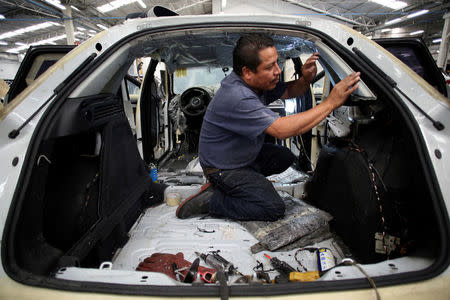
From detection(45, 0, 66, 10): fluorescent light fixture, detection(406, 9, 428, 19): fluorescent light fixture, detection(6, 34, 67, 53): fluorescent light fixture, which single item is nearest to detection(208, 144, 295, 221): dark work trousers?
detection(45, 0, 66, 10): fluorescent light fixture

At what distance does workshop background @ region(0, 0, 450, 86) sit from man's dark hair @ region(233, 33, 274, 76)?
8628 millimetres

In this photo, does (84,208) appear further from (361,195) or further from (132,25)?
(361,195)

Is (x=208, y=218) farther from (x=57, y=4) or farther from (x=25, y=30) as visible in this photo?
(x=25, y=30)

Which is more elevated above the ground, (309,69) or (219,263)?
(309,69)

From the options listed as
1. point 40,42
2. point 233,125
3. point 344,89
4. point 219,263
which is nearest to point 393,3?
point 344,89

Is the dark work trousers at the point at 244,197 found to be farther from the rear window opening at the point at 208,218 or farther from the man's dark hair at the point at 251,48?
the man's dark hair at the point at 251,48

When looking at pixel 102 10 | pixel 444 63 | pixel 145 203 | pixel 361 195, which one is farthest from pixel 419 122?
pixel 102 10

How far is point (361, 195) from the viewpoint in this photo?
51.9 inches

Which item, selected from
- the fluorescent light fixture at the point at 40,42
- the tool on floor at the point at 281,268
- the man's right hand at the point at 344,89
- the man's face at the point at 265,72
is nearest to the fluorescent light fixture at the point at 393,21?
the man's face at the point at 265,72

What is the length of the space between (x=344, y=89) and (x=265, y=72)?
52 cm

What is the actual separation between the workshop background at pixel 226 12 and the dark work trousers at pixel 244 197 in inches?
346

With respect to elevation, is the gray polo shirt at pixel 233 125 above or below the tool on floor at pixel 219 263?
above

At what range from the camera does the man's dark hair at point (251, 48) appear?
152 centimetres

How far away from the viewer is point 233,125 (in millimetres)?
1616
